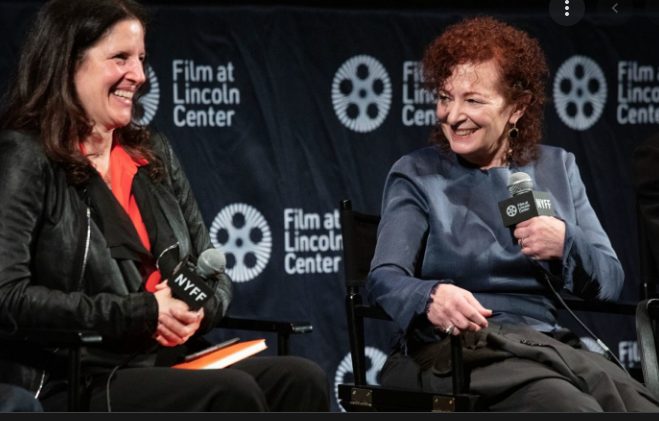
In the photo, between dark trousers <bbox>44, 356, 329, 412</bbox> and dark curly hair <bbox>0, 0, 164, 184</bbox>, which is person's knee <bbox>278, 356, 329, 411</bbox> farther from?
dark curly hair <bbox>0, 0, 164, 184</bbox>

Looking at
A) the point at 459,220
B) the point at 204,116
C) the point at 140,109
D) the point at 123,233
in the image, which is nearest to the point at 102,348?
the point at 123,233

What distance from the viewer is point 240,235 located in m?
4.69

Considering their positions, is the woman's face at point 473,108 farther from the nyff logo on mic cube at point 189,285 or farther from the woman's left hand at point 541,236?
the nyff logo on mic cube at point 189,285

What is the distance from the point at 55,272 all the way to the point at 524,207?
1272 mm

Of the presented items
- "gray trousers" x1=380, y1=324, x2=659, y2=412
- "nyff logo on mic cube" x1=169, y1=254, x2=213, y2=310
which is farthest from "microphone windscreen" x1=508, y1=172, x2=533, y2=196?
"nyff logo on mic cube" x1=169, y1=254, x2=213, y2=310

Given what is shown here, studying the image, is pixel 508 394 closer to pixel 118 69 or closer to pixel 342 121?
pixel 118 69

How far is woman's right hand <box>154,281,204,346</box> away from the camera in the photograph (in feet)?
10.7

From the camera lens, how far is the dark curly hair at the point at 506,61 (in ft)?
11.8

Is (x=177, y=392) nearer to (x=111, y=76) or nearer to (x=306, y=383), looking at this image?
(x=306, y=383)

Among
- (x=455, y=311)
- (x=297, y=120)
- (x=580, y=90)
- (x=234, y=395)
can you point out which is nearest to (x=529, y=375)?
(x=455, y=311)

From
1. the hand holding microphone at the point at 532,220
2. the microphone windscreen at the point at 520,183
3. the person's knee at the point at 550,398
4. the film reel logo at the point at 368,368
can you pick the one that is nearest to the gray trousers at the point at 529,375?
the person's knee at the point at 550,398

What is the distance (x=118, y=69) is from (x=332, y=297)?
5.35 feet

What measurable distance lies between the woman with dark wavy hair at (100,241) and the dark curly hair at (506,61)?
87 cm

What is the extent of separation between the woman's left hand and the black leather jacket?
1.02 meters
